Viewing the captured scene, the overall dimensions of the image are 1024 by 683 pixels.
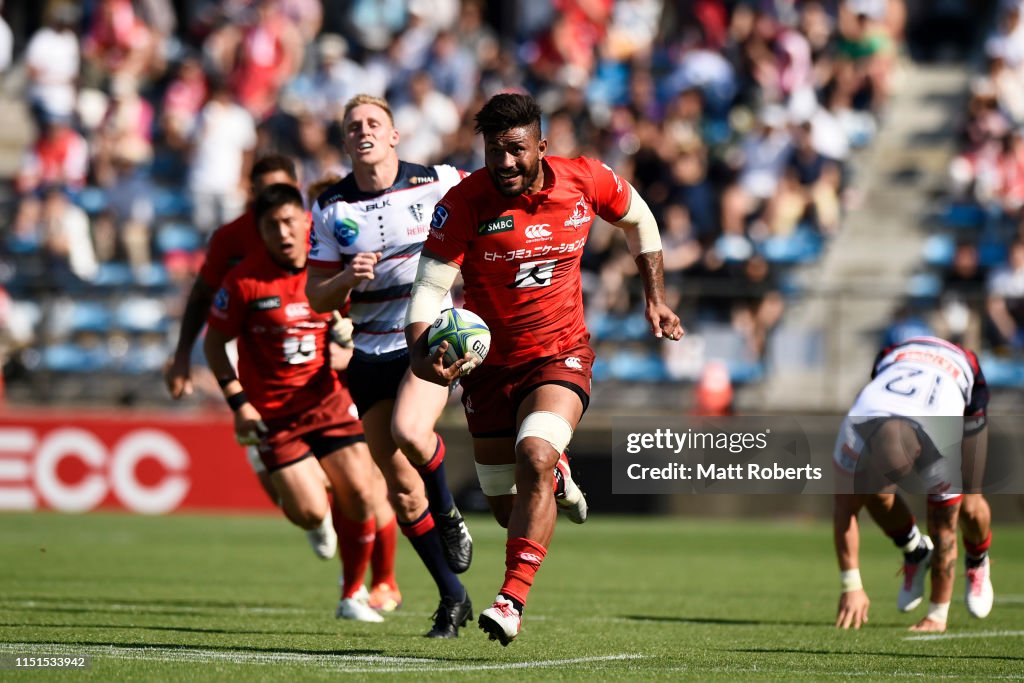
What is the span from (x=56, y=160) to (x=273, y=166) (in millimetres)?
13076

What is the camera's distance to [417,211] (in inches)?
349

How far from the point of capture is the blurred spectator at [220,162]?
829 inches

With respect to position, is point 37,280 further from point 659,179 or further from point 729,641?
point 729,641

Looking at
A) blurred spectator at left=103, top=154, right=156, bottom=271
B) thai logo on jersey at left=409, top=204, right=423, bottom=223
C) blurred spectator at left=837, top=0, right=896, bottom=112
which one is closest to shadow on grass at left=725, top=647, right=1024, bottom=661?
thai logo on jersey at left=409, top=204, right=423, bottom=223

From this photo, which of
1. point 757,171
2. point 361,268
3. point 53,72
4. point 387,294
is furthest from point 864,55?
point 361,268

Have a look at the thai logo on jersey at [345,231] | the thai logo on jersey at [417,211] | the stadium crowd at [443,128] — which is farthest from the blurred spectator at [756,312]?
the thai logo on jersey at [345,231]

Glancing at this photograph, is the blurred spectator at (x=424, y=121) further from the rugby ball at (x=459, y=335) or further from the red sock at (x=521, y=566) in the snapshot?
the red sock at (x=521, y=566)

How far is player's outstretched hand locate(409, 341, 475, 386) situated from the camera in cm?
718

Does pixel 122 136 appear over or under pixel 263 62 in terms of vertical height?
under

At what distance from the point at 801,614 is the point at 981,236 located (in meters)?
9.83

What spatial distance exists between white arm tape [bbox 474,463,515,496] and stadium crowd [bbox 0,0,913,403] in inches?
399

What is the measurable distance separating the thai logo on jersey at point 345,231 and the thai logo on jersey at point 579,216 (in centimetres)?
152

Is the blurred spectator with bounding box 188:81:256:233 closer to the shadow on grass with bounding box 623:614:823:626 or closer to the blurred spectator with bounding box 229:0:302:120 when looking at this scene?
the blurred spectator with bounding box 229:0:302:120

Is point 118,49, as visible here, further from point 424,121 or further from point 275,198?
point 275,198
